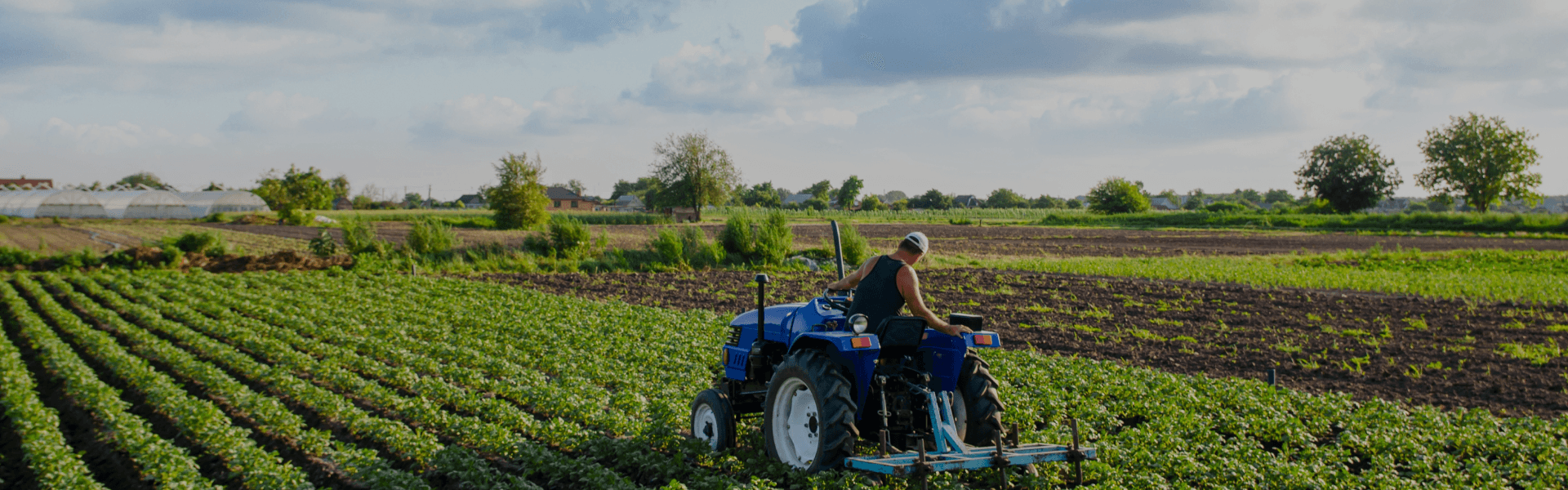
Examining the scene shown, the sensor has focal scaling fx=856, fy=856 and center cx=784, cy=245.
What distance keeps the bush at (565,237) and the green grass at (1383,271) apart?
1246 centimetres

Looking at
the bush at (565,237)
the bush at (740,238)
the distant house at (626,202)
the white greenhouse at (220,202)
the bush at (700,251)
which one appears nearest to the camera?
the bush at (700,251)

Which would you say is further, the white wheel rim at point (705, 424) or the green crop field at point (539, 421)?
the white wheel rim at point (705, 424)

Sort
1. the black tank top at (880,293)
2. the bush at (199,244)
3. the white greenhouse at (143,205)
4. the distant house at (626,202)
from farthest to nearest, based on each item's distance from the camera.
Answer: the distant house at (626,202) < the white greenhouse at (143,205) < the bush at (199,244) < the black tank top at (880,293)

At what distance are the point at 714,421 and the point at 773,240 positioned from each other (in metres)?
20.5

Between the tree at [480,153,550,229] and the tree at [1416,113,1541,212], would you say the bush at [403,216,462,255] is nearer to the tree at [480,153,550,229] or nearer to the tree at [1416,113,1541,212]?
the tree at [480,153,550,229]

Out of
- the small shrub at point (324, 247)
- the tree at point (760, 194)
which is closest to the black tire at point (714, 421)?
the small shrub at point (324, 247)

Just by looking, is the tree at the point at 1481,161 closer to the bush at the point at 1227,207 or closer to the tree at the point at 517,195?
the bush at the point at 1227,207

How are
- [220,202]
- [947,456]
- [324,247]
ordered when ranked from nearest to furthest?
[947,456] < [324,247] < [220,202]

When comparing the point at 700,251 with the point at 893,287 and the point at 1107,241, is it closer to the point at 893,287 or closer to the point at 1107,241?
the point at 893,287

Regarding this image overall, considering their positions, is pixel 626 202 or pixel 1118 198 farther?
pixel 626 202

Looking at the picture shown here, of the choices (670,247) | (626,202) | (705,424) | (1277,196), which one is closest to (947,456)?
(705,424)

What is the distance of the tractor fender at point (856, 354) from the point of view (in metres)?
5.00

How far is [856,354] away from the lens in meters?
5.16

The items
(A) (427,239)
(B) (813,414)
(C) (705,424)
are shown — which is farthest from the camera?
(A) (427,239)
